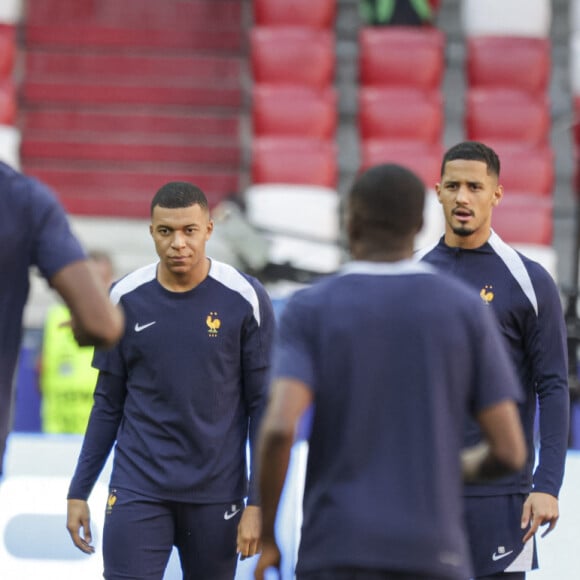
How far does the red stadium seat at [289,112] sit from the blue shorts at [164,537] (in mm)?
6531

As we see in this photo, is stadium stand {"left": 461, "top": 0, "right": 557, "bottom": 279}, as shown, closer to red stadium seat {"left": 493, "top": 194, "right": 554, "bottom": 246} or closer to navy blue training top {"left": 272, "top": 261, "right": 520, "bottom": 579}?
red stadium seat {"left": 493, "top": 194, "right": 554, "bottom": 246}

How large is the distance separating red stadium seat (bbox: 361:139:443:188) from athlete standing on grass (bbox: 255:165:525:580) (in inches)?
283

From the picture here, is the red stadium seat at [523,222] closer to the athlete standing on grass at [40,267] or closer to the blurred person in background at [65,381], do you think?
the blurred person in background at [65,381]

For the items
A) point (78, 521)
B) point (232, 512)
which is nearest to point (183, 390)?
point (232, 512)

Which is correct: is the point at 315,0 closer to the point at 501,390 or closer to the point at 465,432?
the point at 465,432

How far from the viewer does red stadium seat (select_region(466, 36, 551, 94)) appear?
1050cm

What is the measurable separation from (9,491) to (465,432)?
203cm

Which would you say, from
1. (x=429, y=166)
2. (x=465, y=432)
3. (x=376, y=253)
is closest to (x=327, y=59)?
(x=429, y=166)

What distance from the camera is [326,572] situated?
2.53 meters

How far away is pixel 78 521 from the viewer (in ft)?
13.0

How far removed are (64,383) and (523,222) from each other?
3958 millimetres

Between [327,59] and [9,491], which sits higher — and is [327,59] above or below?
above

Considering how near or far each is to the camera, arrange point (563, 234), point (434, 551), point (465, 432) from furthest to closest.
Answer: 1. point (563, 234)
2. point (465, 432)
3. point (434, 551)

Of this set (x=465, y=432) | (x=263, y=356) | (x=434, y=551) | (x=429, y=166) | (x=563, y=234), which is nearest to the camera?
(x=434, y=551)
